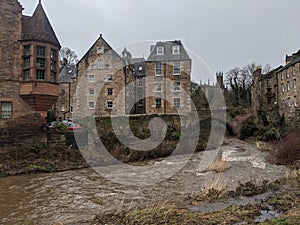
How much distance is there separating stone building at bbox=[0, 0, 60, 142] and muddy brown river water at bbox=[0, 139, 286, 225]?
14.8 feet

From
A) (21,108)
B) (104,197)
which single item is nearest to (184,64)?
(21,108)

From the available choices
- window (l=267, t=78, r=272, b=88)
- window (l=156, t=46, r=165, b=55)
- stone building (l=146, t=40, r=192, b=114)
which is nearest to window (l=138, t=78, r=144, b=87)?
stone building (l=146, t=40, r=192, b=114)

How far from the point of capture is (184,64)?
34.4m

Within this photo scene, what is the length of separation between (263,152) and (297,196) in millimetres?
14206

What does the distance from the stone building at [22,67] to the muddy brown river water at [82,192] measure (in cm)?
450

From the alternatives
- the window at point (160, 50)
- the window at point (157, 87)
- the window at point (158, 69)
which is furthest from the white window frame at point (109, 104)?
the window at point (160, 50)

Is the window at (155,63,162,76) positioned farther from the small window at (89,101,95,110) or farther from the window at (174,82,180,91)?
the small window at (89,101,95,110)

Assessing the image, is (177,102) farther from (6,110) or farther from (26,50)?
(6,110)

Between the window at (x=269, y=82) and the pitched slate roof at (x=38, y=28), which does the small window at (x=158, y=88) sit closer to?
the window at (x=269, y=82)

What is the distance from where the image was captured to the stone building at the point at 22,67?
16.4m

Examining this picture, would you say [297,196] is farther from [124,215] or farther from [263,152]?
[263,152]

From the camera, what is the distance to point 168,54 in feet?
115

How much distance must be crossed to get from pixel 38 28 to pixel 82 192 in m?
11.3

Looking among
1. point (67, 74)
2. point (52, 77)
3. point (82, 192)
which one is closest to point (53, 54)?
point (52, 77)
